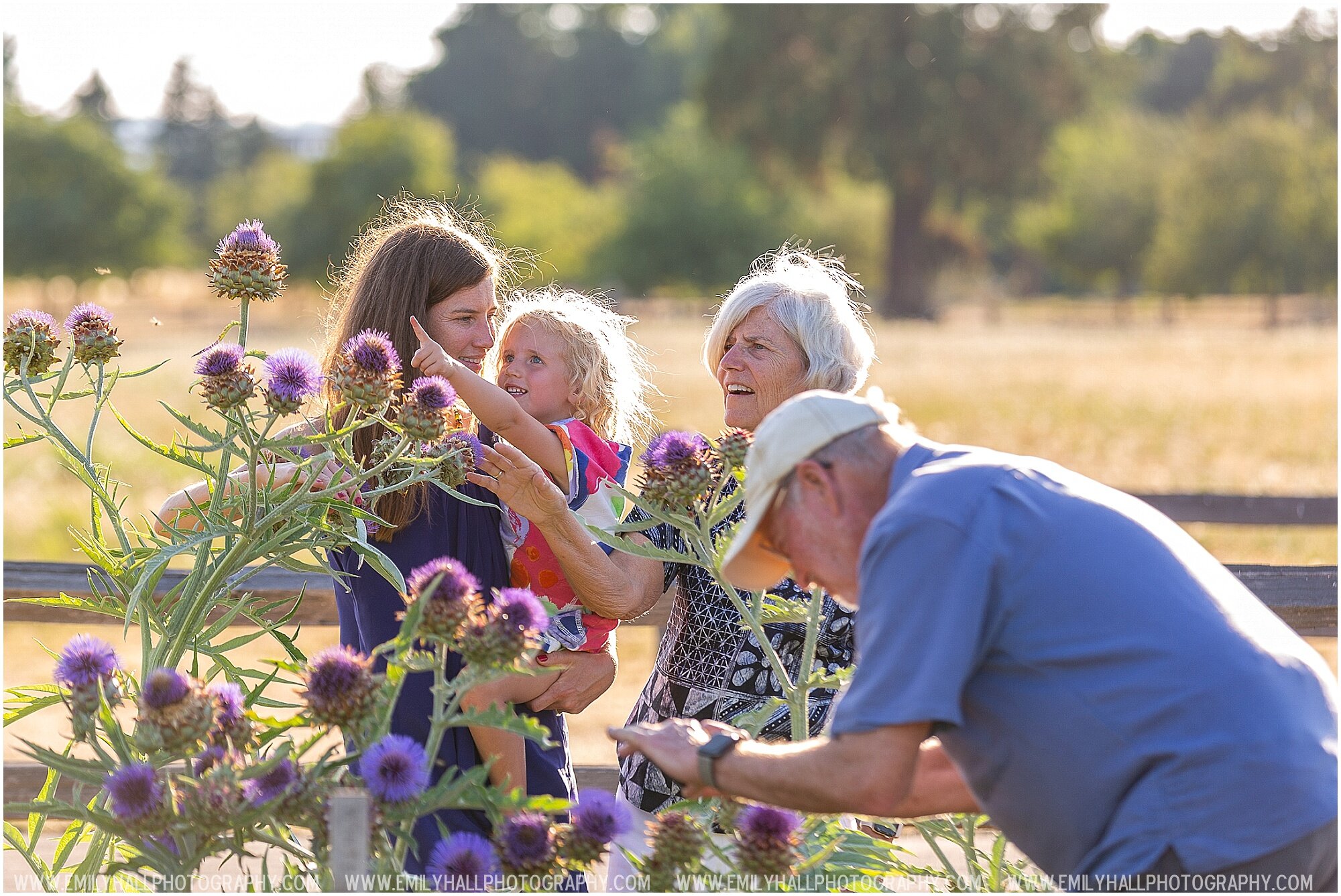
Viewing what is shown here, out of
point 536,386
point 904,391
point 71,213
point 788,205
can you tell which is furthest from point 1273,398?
point 71,213

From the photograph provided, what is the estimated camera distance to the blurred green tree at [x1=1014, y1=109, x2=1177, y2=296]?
46.5m

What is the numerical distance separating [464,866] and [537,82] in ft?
239

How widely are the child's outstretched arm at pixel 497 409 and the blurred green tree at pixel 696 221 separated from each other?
43421mm

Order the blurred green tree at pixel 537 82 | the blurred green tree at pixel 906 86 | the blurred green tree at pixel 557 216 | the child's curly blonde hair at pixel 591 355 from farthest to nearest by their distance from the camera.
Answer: the blurred green tree at pixel 537 82
the blurred green tree at pixel 557 216
the blurred green tree at pixel 906 86
the child's curly blonde hair at pixel 591 355

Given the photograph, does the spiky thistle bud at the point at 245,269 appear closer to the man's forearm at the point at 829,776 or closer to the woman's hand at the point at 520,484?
the woman's hand at the point at 520,484

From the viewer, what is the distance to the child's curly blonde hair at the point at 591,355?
9.85 feet

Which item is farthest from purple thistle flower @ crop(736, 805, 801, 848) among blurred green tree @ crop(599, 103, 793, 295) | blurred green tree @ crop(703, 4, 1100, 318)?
blurred green tree @ crop(599, 103, 793, 295)

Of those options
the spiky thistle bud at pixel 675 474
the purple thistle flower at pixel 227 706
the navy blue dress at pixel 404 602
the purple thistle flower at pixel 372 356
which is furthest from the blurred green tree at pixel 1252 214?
the purple thistle flower at pixel 227 706

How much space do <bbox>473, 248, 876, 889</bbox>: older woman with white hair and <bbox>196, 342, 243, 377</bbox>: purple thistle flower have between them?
625 millimetres

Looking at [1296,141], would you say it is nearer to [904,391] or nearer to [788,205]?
[788,205]

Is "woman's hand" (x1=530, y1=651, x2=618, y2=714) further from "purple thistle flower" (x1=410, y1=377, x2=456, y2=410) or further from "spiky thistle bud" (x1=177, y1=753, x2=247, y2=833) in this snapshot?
A: "spiky thistle bud" (x1=177, y1=753, x2=247, y2=833)

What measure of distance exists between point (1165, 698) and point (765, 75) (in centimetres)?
4145

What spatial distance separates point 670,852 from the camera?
1.65 m

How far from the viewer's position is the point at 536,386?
117 inches
